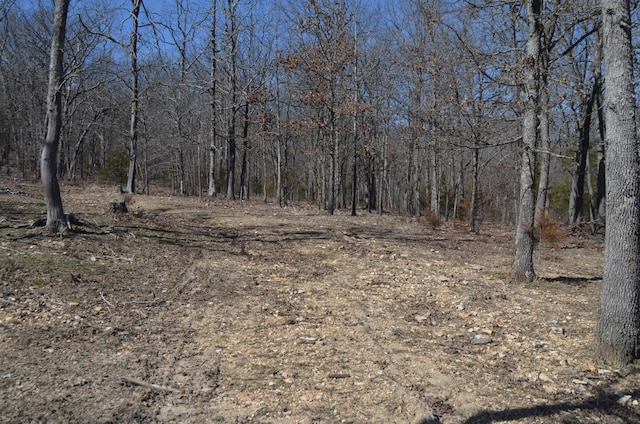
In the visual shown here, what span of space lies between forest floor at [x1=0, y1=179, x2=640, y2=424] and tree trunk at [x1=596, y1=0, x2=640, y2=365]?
1.22 ft

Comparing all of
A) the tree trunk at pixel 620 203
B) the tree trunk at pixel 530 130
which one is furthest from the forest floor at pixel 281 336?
the tree trunk at pixel 530 130

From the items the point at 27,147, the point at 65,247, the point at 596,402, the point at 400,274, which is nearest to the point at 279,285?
the point at 400,274

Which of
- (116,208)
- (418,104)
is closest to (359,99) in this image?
(418,104)

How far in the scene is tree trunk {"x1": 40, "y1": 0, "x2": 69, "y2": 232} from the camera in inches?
293

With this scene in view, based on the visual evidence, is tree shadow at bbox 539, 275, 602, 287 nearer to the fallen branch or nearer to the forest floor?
the forest floor

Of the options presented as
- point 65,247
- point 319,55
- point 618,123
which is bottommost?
point 65,247

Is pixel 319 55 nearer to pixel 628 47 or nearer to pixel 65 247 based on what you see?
pixel 65 247

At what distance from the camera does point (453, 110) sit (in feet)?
41.9

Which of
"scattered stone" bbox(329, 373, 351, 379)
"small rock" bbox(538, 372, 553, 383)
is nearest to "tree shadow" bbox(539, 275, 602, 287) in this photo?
"small rock" bbox(538, 372, 553, 383)

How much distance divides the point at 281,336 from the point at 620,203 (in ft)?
12.8

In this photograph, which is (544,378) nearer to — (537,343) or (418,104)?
(537,343)

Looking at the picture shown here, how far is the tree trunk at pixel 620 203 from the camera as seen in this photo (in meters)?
4.56

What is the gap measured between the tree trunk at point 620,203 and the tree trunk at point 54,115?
7713 millimetres

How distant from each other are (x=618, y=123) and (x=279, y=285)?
512 cm
